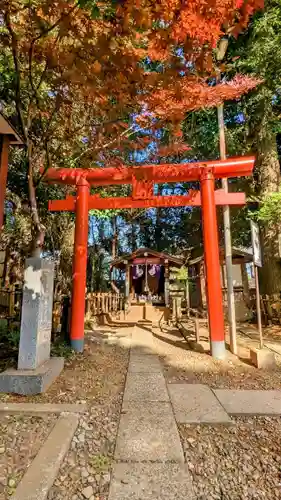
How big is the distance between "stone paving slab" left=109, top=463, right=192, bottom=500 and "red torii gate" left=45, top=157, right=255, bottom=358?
344 cm

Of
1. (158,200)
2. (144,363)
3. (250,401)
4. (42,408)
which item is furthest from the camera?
(158,200)

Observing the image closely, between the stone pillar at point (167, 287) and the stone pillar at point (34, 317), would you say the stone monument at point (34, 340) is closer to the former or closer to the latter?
the stone pillar at point (34, 317)

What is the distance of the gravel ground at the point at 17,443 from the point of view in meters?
1.83

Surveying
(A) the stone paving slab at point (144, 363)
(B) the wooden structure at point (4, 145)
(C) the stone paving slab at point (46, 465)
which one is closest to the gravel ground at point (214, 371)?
(A) the stone paving slab at point (144, 363)

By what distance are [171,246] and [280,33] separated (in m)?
16.0

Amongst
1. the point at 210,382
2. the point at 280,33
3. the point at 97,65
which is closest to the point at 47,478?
the point at 210,382

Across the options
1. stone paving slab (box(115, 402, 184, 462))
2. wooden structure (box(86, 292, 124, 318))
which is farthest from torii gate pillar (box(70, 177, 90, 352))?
wooden structure (box(86, 292, 124, 318))

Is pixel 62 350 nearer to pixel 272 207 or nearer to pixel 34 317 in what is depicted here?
pixel 34 317

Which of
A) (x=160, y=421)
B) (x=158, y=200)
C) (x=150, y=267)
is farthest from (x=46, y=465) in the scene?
(x=150, y=267)

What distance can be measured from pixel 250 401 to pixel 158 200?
4.28m

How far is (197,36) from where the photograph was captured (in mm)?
3033

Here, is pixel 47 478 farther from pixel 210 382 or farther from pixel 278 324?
pixel 278 324

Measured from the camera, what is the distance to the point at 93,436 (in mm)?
2465

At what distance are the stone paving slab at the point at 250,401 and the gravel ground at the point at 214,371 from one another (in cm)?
27
